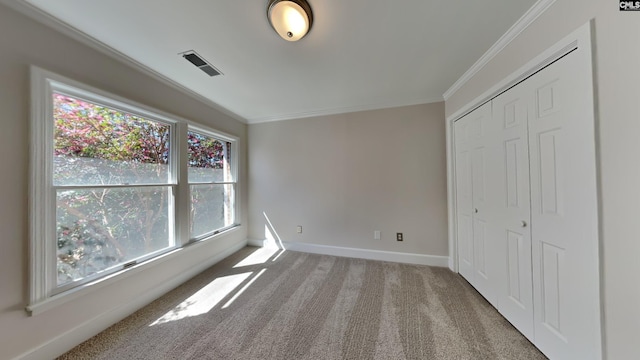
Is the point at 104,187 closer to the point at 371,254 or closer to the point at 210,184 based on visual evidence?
the point at 210,184

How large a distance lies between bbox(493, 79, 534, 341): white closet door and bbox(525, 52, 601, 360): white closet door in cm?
6

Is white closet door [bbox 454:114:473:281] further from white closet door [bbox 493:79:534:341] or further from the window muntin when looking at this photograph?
the window muntin

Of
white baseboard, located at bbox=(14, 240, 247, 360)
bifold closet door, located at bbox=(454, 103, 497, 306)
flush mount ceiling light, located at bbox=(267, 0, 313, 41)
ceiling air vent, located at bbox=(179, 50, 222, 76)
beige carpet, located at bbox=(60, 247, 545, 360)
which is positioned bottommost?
beige carpet, located at bbox=(60, 247, 545, 360)

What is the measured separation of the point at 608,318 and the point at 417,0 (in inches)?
80.6

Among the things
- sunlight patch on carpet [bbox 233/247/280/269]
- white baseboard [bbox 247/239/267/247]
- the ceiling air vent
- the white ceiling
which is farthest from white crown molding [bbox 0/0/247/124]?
white baseboard [bbox 247/239/267/247]

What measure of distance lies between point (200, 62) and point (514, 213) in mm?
3144

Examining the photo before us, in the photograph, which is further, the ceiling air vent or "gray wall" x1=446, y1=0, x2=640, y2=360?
the ceiling air vent

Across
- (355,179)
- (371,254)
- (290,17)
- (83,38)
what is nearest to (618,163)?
(290,17)

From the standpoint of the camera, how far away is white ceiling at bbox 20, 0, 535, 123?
53.4 inches

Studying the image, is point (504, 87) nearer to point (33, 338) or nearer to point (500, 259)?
point (500, 259)

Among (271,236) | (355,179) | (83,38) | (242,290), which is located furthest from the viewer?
(271,236)

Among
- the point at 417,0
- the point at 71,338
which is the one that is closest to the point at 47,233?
the point at 71,338

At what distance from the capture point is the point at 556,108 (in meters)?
1.31

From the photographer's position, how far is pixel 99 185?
69.7 inches
